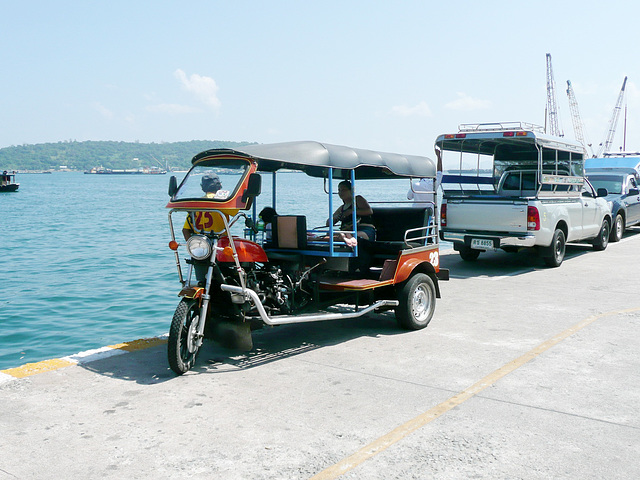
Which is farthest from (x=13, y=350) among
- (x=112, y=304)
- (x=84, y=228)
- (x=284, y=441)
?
(x=84, y=228)

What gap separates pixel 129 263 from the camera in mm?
18969

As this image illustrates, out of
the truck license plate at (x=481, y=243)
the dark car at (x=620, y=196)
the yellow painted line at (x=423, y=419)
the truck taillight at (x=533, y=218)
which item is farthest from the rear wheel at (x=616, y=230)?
the yellow painted line at (x=423, y=419)

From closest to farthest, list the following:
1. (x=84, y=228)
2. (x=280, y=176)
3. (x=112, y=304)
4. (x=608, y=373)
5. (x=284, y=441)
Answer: (x=284, y=441) < (x=608, y=373) < (x=280, y=176) < (x=112, y=304) < (x=84, y=228)

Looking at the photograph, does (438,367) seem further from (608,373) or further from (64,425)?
(64,425)

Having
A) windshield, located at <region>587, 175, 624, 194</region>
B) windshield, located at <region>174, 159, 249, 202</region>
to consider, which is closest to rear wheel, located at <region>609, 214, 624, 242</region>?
windshield, located at <region>587, 175, 624, 194</region>

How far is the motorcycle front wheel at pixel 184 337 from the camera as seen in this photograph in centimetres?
539

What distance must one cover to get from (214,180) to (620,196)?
14213mm

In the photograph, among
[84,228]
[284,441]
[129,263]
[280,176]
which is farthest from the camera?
[84,228]

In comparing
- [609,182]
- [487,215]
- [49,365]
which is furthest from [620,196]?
[49,365]

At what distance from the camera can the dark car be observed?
16688 mm

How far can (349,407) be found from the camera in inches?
189

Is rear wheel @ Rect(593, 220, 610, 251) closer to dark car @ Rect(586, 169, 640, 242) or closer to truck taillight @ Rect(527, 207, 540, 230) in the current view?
dark car @ Rect(586, 169, 640, 242)

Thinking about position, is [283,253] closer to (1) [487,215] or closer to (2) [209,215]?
(2) [209,215]

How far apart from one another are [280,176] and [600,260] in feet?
27.8
